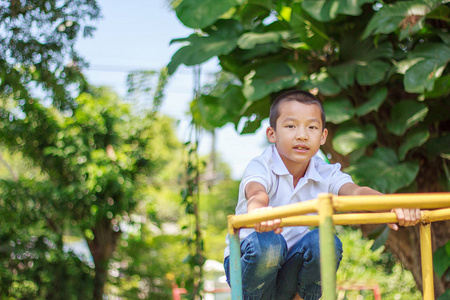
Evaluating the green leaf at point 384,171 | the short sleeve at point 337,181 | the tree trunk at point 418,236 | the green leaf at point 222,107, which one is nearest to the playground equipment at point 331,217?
the short sleeve at point 337,181

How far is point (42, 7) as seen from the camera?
8.54 ft

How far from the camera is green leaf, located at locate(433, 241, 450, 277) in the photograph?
2.46 meters

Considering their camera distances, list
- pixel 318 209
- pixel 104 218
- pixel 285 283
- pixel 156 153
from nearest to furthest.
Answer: pixel 318 209, pixel 285 283, pixel 104 218, pixel 156 153

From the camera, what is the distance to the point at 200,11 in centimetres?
269

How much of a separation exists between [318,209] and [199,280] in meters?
2.58

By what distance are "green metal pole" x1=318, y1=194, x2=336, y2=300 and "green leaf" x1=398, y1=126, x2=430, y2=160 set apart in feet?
5.55

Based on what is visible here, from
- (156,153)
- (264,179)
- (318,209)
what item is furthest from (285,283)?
(156,153)

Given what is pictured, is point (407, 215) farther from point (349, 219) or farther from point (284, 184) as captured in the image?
point (284, 184)

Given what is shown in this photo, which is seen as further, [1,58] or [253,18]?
[253,18]

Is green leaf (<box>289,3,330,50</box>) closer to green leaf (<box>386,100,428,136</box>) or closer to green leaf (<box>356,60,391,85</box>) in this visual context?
green leaf (<box>356,60,391,85</box>)

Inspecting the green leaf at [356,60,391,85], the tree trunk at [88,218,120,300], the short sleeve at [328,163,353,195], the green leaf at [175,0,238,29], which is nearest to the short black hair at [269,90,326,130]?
the short sleeve at [328,163,353,195]

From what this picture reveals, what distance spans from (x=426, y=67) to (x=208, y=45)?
111 centimetres

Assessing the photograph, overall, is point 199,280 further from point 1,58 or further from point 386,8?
point 386,8

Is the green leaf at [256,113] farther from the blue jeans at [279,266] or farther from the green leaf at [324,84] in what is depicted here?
the blue jeans at [279,266]
